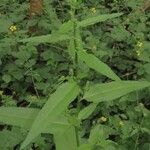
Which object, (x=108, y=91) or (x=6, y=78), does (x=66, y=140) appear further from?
(x=6, y=78)

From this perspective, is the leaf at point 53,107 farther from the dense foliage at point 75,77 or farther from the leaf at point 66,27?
the leaf at point 66,27

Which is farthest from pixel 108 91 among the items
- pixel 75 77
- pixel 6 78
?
pixel 6 78

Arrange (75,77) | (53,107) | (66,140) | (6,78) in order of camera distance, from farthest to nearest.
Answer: (6,78), (66,140), (75,77), (53,107)

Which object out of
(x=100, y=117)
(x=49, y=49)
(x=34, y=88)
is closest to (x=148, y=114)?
(x=100, y=117)

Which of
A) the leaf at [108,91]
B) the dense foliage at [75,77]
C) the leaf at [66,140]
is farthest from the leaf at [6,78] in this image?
the leaf at [108,91]

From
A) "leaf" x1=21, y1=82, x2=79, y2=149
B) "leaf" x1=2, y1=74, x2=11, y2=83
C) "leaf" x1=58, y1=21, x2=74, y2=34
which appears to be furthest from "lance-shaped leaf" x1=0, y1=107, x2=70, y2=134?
"leaf" x1=2, y1=74, x2=11, y2=83

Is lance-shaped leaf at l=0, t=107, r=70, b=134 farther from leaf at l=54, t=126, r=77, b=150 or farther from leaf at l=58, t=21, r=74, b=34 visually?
leaf at l=58, t=21, r=74, b=34
